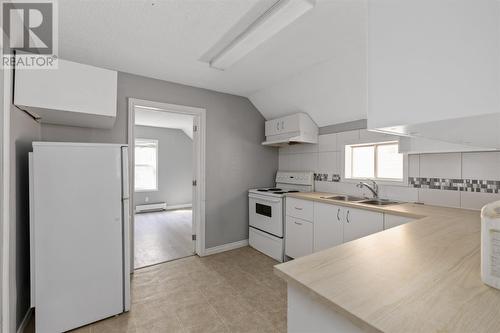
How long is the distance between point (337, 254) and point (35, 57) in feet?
8.18

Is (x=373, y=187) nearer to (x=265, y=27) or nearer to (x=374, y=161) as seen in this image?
(x=374, y=161)

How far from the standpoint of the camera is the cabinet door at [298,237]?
2.74 metres

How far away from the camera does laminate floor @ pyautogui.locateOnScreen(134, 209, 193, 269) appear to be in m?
3.20

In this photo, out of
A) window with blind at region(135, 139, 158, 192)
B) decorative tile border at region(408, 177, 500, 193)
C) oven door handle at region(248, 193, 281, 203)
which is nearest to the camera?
decorative tile border at region(408, 177, 500, 193)

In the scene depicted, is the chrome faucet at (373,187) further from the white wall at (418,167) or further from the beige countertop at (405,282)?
the beige countertop at (405,282)

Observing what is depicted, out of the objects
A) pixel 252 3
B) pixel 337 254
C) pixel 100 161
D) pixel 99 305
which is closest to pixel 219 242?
pixel 99 305

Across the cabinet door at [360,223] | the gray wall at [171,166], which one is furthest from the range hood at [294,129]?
the gray wall at [171,166]

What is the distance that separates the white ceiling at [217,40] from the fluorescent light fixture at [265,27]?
0.11 m

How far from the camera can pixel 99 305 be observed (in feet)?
6.11

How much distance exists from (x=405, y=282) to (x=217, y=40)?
2165 mm

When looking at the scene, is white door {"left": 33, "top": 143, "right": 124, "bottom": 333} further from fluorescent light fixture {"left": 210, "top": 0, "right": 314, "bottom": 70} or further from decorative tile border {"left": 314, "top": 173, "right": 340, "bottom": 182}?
decorative tile border {"left": 314, "top": 173, "right": 340, "bottom": 182}

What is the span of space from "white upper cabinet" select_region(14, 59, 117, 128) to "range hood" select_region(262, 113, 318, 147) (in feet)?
7.38

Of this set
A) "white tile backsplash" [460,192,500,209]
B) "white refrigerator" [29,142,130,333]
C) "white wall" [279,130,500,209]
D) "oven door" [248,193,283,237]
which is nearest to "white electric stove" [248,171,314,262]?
"oven door" [248,193,283,237]

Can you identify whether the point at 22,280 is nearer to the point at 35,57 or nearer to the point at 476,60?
the point at 35,57
